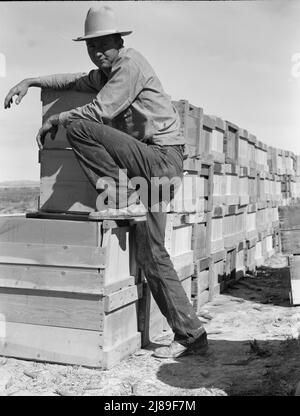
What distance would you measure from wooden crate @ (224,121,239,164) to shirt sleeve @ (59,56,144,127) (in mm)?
3482

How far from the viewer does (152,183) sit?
490 cm

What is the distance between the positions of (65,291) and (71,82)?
6.64 ft

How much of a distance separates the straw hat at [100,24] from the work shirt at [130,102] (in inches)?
8.5

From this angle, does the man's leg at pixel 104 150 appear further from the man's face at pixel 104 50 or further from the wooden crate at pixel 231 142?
the wooden crate at pixel 231 142

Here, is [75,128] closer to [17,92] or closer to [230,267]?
[17,92]

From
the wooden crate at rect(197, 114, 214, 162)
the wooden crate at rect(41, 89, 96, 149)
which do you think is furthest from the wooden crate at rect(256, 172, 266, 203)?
the wooden crate at rect(41, 89, 96, 149)

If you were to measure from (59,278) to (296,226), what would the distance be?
2216 mm

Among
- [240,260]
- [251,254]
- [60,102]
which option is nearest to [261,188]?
[251,254]

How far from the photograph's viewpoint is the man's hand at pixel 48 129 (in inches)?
190

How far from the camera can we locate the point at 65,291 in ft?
15.0

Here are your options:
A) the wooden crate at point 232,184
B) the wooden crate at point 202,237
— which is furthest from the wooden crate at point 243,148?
the wooden crate at point 202,237

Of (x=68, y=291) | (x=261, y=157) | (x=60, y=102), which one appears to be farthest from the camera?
(x=261, y=157)
